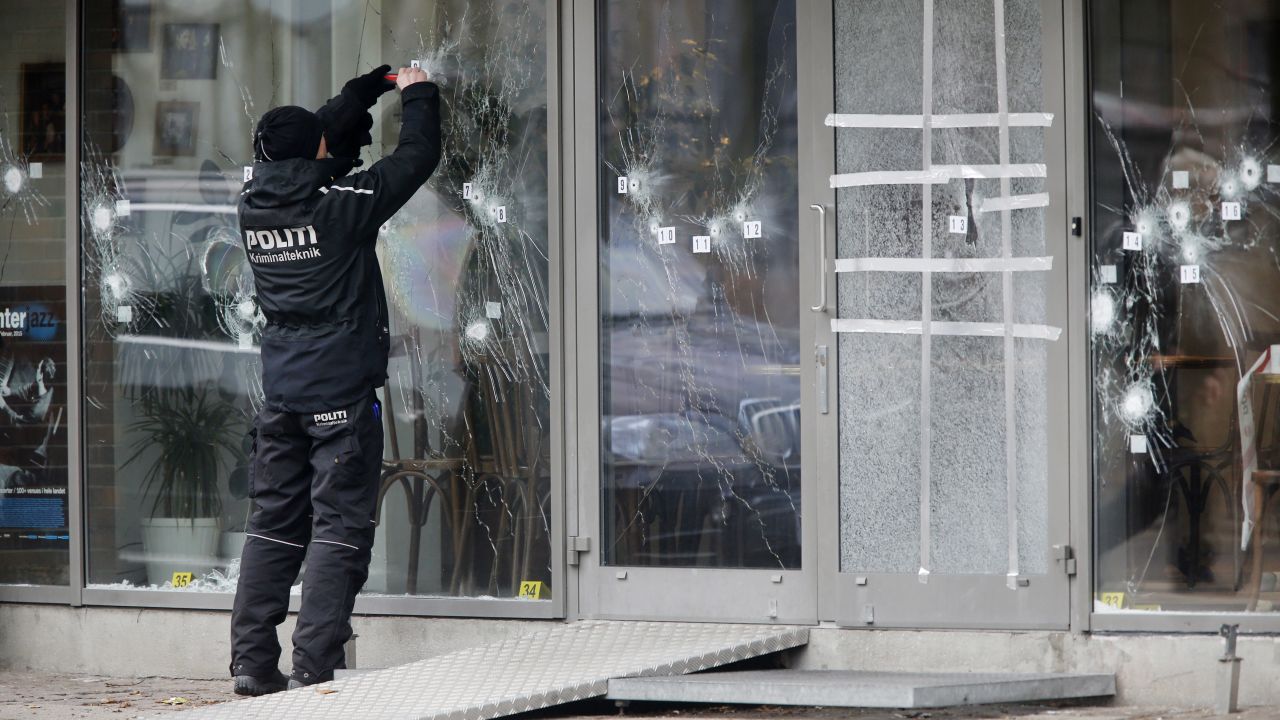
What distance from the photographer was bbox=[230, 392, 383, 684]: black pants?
221 inches

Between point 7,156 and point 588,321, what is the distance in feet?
9.47

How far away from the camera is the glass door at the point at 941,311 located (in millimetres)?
5844

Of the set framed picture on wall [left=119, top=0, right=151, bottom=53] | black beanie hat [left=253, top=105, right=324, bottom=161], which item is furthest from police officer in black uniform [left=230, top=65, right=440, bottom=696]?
framed picture on wall [left=119, top=0, right=151, bottom=53]

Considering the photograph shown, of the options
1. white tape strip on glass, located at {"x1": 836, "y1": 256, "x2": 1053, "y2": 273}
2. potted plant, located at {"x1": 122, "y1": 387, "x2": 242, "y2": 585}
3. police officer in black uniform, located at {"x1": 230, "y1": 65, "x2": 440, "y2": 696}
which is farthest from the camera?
potted plant, located at {"x1": 122, "y1": 387, "x2": 242, "y2": 585}

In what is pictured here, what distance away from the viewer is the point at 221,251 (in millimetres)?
6926

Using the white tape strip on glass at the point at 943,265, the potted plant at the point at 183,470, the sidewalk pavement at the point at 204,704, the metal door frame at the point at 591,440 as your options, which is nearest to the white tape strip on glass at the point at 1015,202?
the white tape strip on glass at the point at 943,265

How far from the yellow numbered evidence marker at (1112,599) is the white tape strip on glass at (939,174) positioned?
1.57 meters

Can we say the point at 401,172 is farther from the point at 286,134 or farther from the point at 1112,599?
the point at 1112,599

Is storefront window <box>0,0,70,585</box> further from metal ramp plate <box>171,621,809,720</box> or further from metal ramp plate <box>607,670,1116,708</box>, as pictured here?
metal ramp plate <box>607,670,1116,708</box>

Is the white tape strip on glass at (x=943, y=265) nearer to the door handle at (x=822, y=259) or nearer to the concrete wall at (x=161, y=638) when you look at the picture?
the door handle at (x=822, y=259)

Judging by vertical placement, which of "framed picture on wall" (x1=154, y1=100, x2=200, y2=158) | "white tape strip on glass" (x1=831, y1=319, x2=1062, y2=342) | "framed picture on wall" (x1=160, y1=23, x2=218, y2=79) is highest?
"framed picture on wall" (x1=160, y1=23, x2=218, y2=79)

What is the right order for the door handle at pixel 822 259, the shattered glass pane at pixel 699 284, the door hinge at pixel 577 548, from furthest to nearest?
the door hinge at pixel 577 548, the shattered glass pane at pixel 699 284, the door handle at pixel 822 259

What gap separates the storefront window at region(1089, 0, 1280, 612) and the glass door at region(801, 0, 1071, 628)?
200mm

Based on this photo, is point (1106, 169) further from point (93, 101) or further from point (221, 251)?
point (93, 101)
